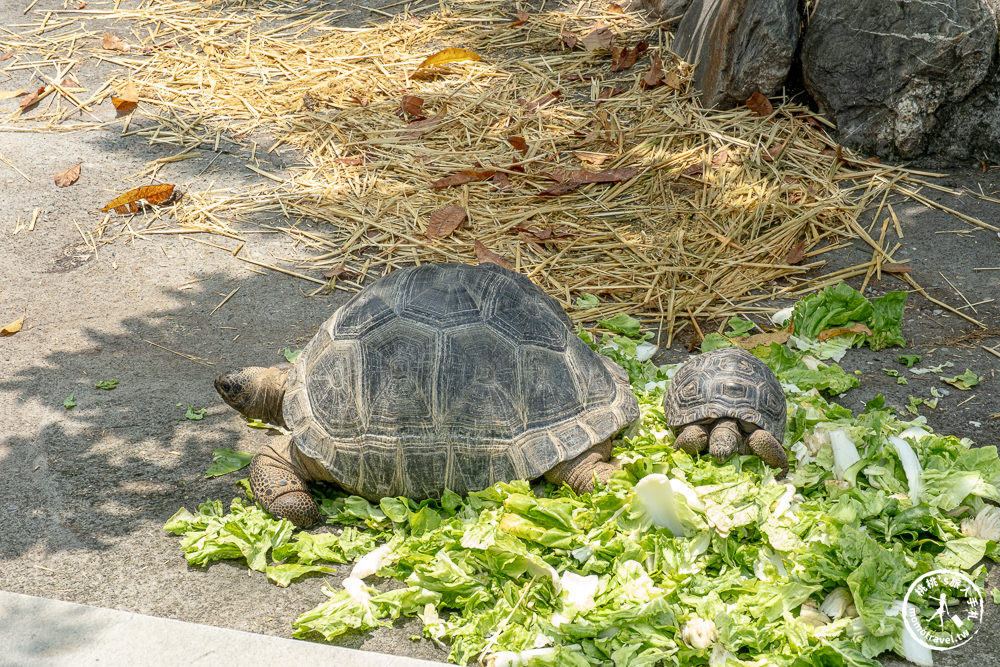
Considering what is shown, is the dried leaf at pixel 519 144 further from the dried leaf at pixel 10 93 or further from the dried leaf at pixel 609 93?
the dried leaf at pixel 10 93

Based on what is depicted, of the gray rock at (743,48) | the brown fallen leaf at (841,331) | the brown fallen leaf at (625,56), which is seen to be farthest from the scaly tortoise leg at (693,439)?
the brown fallen leaf at (625,56)

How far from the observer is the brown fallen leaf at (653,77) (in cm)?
740

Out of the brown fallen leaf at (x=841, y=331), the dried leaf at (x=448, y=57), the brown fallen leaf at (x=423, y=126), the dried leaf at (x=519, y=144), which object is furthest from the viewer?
the dried leaf at (x=448, y=57)

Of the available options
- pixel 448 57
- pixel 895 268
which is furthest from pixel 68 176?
pixel 895 268

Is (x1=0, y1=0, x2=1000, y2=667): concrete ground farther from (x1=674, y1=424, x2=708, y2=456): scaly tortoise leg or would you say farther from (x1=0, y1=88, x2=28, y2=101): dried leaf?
(x1=674, y1=424, x2=708, y2=456): scaly tortoise leg

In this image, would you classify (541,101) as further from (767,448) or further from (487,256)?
(767,448)

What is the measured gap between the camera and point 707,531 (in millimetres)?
3555

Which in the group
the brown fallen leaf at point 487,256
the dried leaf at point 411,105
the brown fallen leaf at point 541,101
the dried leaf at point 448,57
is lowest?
the brown fallen leaf at point 487,256

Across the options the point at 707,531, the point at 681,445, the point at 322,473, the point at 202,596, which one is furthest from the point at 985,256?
the point at 202,596

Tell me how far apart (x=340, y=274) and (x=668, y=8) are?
4.39m

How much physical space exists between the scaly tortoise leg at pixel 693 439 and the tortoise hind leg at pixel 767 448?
0.20 meters

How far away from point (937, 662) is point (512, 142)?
4.74m

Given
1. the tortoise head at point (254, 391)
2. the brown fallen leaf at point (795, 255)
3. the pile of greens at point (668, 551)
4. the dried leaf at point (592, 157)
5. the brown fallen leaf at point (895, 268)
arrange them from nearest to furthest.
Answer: the pile of greens at point (668, 551) → the tortoise head at point (254, 391) → the brown fallen leaf at point (895, 268) → the brown fallen leaf at point (795, 255) → the dried leaf at point (592, 157)

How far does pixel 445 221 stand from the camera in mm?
6082
